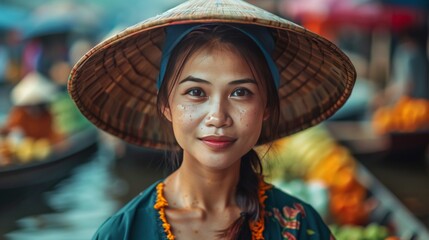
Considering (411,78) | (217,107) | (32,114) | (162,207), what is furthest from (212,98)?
(411,78)

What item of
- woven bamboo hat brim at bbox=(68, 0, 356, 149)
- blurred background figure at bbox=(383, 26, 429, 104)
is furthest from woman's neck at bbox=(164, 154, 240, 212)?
blurred background figure at bbox=(383, 26, 429, 104)

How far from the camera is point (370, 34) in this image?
1256 cm

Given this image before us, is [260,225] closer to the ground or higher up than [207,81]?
closer to the ground

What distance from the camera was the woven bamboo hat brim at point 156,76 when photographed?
144 cm

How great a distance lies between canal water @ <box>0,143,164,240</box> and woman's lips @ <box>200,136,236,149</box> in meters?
3.41

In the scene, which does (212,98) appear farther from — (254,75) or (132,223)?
(132,223)

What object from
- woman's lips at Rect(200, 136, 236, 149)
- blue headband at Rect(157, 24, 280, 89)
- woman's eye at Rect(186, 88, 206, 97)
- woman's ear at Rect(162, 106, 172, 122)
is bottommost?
woman's lips at Rect(200, 136, 236, 149)

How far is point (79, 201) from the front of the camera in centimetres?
564

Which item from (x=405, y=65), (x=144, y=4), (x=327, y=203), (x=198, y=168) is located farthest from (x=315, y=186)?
(x=144, y=4)

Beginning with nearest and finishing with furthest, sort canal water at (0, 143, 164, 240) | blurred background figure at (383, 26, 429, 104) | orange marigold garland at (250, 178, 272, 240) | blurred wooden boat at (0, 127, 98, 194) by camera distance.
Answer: orange marigold garland at (250, 178, 272, 240) < canal water at (0, 143, 164, 240) < blurred wooden boat at (0, 127, 98, 194) < blurred background figure at (383, 26, 429, 104)

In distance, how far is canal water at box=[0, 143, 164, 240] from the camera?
4.88 metres

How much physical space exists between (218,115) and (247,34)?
20cm

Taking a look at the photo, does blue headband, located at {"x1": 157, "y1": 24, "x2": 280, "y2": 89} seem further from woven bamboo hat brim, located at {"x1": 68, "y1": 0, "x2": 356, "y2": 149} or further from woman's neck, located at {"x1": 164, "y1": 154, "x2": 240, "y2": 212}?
woman's neck, located at {"x1": 164, "y1": 154, "x2": 240, "y2": 212}

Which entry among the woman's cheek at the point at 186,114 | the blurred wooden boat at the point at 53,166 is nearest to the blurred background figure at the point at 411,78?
the blurred wooden boat at the point at 53,166
